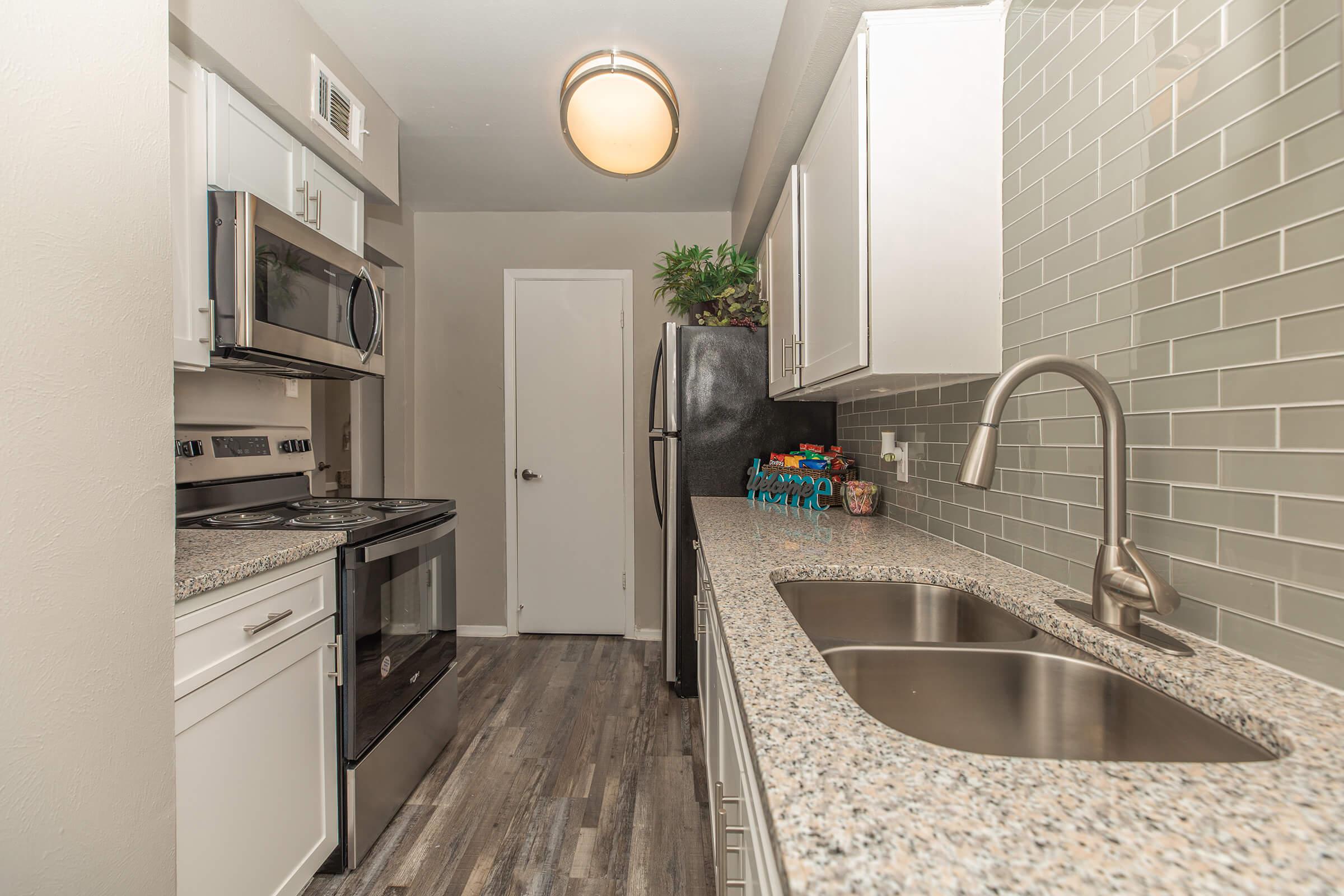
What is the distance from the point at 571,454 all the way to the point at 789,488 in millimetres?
1611

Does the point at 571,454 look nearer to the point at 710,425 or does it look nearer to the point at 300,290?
the point at 710,425

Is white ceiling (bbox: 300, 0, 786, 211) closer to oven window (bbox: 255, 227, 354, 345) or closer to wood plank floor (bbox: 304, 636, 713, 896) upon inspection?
oven window (bbox: 255, 227, 354, 345)

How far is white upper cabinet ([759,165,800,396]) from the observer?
200 cm

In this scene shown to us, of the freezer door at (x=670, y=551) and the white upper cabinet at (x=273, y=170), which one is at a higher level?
the white upper cabinet at (x=273, y=170)

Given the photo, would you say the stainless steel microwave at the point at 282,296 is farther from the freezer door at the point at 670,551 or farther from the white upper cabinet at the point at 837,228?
the white upper cabinet at the point at 837,228

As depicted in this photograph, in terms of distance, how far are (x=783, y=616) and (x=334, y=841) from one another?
58.3 inches

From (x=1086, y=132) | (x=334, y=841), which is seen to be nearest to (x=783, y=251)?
(x=1086, y=132)

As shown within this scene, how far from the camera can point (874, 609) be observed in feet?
4.31

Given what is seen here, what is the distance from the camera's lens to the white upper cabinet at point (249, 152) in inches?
63.8

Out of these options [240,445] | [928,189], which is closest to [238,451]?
[240,445]

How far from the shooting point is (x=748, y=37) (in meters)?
2.05

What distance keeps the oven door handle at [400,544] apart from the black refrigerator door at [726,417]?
1.05 meters

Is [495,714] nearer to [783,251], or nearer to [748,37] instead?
[783,251]

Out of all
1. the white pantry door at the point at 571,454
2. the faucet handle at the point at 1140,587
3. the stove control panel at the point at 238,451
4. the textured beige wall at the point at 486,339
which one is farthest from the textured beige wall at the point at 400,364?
the faucet handle at the point at 1140,587
